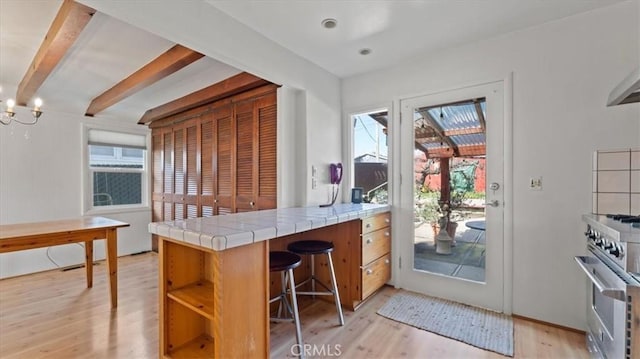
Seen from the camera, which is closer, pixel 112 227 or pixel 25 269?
pixel 112 227

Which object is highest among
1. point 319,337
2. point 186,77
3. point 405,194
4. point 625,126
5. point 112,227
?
point 186,77

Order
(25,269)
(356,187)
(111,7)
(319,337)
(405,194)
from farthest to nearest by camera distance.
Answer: (25,269) < (356,187) < (405,194) < (319,337) < (111,7)

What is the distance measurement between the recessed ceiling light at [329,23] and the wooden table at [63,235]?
2637 mm

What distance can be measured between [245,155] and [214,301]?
2012 millimetres

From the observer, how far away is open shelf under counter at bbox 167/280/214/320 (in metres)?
1.45

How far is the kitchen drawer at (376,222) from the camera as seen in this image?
2.55 meters

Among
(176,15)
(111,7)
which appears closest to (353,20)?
(176,15)

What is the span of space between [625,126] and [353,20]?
2047mm

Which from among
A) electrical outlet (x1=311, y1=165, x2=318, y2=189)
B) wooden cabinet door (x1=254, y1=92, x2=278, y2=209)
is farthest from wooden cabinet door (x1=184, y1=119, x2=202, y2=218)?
electrical outlet (x1=311, y1=165, x2=318, y2=189)

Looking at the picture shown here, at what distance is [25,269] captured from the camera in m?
3.58

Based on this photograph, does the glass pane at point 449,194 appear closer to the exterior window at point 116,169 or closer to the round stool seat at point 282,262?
the round stool seat at point 282,262

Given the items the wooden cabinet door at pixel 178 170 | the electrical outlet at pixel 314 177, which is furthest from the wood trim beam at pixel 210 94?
the electrical outlet at pixel 314 177

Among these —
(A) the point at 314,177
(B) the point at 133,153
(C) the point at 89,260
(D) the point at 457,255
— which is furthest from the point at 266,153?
(B) the point at 133,153

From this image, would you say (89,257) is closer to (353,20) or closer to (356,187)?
(356,187)
